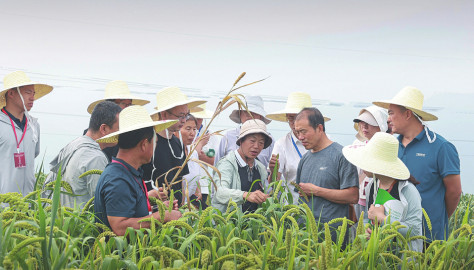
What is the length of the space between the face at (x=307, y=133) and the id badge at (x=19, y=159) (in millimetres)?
2750

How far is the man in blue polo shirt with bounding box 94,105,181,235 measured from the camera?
107 inches

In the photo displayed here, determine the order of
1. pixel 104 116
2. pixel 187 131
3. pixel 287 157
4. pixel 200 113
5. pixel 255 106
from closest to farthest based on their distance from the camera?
pixel 104 116
pixel 287 157
pixel 187 131
pixel 255 106
pixel 200 113

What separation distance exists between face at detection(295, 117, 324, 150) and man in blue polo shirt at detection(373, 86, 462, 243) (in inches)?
31.0

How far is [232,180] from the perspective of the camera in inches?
174

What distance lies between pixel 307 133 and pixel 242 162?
0.68m

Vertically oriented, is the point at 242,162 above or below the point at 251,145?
below

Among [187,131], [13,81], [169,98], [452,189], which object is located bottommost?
[452,189]

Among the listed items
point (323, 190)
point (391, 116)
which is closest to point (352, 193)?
point (323, 190)

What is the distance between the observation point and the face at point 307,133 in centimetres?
423

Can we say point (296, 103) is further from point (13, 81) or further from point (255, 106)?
point (13, 81)

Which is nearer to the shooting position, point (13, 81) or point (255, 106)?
point (13, 81)

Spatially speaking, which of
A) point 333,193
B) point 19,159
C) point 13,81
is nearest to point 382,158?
point 333,193

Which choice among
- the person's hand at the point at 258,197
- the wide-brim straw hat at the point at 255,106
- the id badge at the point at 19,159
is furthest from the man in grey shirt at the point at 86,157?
the wide-brim straw hat at the point at 255,106

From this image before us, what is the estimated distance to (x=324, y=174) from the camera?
4.18 m
